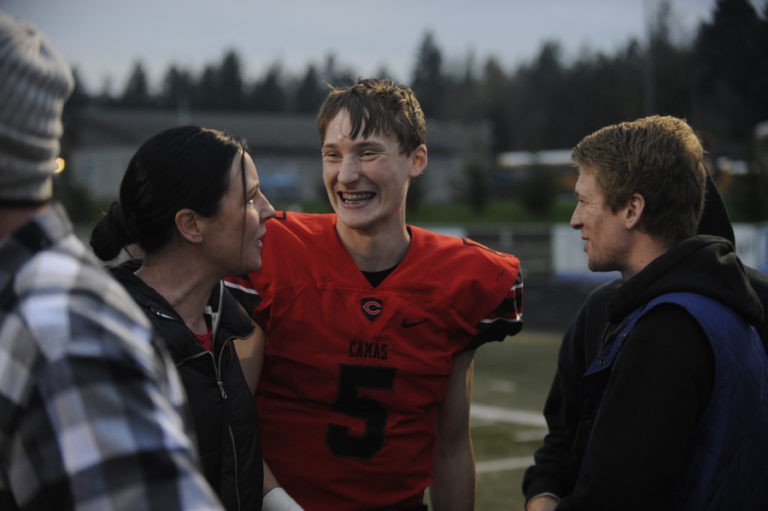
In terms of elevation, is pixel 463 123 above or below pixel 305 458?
below

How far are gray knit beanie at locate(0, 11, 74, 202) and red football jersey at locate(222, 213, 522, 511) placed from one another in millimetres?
1540

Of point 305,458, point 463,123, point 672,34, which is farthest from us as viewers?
point 463,123

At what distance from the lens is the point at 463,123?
81312 millimetres

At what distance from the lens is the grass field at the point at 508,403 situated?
5314 millimetres

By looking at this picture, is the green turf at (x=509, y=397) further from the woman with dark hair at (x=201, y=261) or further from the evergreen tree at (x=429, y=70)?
the evergreen tree at (x=429, y=70)

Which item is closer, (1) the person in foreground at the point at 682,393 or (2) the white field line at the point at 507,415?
(1) the person in foreground at the point at 682,393

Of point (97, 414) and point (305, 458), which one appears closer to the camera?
point (97, 414)

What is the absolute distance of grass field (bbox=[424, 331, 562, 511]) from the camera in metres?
5.31

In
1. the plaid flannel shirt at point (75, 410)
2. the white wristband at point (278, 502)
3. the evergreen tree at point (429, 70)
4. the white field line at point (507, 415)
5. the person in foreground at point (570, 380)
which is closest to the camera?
the plaid flannel shirt at point (75, 410)

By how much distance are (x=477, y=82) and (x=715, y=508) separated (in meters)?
91.3

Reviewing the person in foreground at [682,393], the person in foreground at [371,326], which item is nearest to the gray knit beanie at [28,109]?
the person in foreground at [682,393]

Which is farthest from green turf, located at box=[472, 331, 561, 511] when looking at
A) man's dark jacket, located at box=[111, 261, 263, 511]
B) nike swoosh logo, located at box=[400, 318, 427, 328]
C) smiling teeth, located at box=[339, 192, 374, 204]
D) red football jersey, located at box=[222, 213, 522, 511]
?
man's dark jacket, located at box=[111, 261, 263, 511]

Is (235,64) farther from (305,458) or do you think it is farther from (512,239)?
(305,458)

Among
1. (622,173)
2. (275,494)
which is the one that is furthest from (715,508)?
(275,494)
